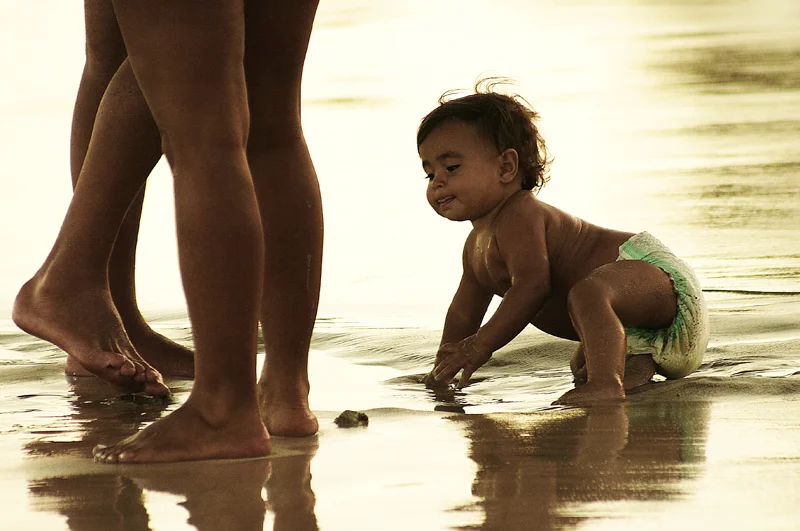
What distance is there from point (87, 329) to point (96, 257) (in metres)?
0.20

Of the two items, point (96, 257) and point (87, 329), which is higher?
point (96, 257)

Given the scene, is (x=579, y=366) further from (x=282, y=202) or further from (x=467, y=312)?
(x=282, y=202)

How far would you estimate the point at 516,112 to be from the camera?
12.8ft

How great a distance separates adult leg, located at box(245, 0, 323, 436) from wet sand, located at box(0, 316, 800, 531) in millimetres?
178

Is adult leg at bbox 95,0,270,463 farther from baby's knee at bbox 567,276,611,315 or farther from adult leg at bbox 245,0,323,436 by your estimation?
baby's knee at bbox 567,276,611,315

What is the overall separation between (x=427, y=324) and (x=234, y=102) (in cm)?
205

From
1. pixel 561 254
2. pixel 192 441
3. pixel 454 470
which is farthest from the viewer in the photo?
pixel 561 254

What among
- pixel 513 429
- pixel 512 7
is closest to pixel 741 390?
pixel 513 429

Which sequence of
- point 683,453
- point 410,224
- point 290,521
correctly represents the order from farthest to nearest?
point 410,224 < point 683,453 < point 290,521

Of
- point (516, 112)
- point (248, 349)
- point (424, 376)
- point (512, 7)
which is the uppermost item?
point (512, 7)

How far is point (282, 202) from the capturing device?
2650mm

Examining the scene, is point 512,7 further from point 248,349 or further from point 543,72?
point 248,349

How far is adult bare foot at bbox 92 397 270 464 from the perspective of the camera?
2275 mm

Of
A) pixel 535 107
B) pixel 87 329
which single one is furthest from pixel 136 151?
pixel 535 107
